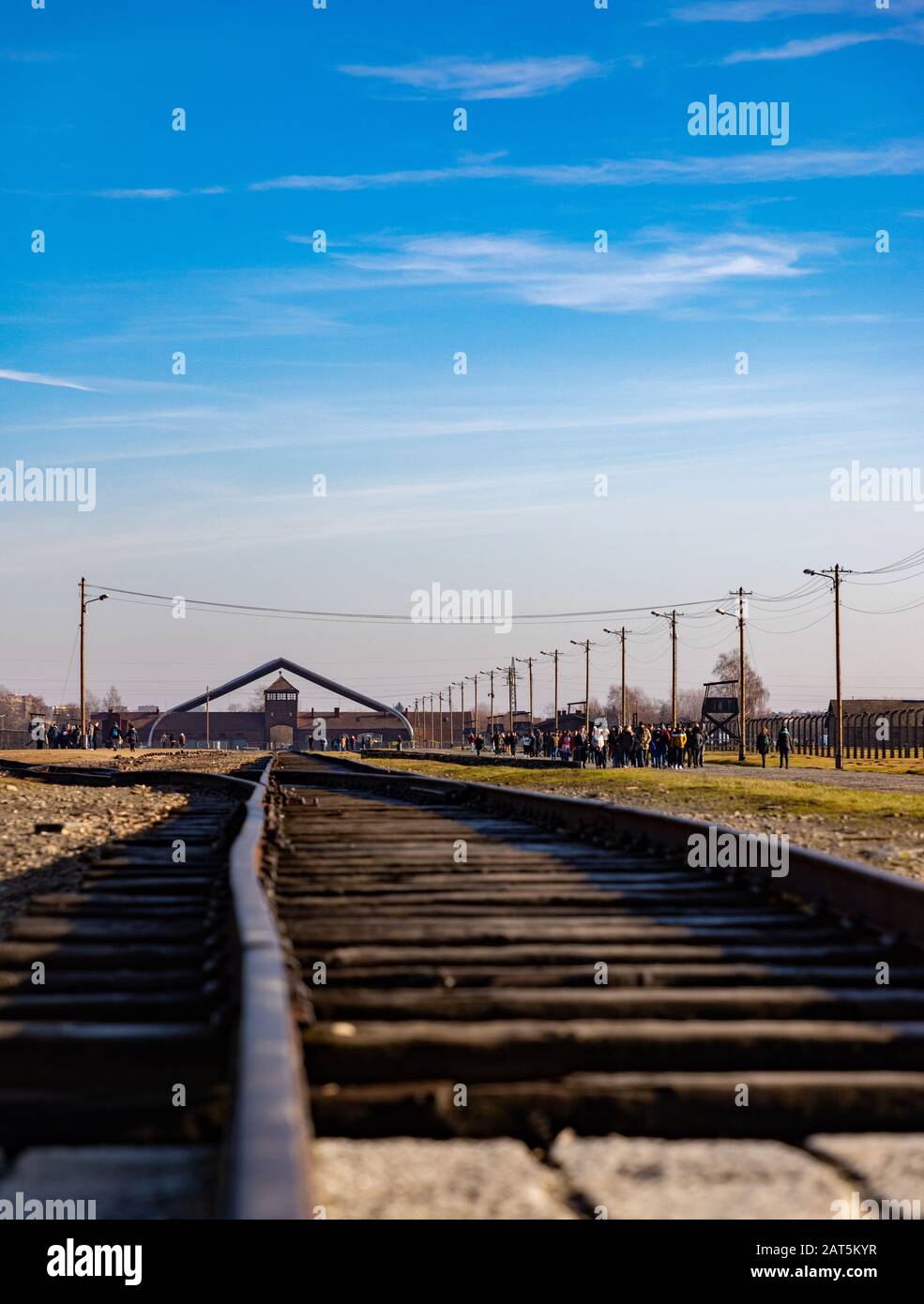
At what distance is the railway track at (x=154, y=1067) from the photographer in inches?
115

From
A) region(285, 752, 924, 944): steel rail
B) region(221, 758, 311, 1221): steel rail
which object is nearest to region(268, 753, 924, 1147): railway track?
region(285, 752, 924, 944): steel rail

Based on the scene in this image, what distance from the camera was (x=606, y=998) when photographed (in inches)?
186

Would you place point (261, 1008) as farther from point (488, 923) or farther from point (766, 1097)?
point (488, 923)

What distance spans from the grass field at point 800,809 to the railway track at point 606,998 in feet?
13.6

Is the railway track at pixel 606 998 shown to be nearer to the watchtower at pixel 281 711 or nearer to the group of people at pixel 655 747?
the group of people at pixel 655 747

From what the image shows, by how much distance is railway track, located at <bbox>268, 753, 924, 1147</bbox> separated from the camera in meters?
3.72

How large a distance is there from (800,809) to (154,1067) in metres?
15.9

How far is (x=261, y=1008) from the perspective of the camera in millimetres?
3840

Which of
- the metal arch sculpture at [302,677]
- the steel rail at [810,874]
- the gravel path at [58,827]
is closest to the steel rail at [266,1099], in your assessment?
the steel rail at [810,874]

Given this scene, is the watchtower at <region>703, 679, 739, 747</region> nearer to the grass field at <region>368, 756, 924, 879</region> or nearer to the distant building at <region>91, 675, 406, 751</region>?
the grass field at <region>368, 756, 924, 879</region>

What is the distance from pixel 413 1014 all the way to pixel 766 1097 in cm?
125

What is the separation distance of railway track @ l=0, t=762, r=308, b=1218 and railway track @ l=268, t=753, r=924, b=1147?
26 cm

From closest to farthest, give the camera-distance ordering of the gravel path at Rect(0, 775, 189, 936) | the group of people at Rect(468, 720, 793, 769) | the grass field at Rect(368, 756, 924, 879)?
the gravel path at Rect(0, 775, 189, 936) → the grass field at Rect(368, 756, 924, 879) → the group of people at Rect(468, 720, 793, 769)
